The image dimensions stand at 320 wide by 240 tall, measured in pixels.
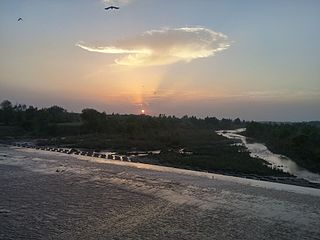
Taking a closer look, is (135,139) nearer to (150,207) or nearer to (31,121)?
(31,121)

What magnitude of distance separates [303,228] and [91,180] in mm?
16846

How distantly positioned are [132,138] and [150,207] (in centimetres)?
5866

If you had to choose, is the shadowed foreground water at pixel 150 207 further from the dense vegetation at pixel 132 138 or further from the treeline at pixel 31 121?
the treeline at pixel 31 121

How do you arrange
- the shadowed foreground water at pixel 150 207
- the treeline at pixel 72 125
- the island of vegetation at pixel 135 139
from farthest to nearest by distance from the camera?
1. the treeline at pixel 72 125
2. the island of vegetation at pixel 135 139
3. the shadowed foreground water at pixel 150 207

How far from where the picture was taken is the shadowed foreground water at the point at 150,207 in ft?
55.6

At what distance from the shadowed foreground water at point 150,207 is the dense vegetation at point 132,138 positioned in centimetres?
1019

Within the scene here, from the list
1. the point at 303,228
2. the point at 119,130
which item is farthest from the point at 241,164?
the point at 119,130

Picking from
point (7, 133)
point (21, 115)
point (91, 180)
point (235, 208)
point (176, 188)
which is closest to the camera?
point (235, 208)

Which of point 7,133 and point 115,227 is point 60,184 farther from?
point 7,133

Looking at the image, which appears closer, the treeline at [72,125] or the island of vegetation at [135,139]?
the island of vegetation at [135,139]

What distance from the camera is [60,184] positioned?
92.2ft

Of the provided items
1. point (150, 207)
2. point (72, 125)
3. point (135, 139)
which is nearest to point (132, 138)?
point (135, 139)

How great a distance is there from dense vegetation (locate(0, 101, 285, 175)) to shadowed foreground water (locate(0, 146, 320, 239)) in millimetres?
10185

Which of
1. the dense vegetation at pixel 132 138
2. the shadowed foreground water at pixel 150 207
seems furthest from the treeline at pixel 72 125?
the shadowed foreground water at pixel 150 207
